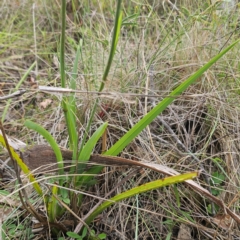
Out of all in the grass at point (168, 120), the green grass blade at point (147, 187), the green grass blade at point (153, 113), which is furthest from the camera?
the grass at point (168, 120)

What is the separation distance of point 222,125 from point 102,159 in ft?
1.63

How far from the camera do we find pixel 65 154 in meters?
1.10

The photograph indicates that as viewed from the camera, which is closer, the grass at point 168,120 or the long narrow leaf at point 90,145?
the long narrow leaf at point 90,145

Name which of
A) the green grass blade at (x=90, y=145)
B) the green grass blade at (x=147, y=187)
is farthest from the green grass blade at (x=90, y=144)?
the green grass blade at (x=147, y=187)

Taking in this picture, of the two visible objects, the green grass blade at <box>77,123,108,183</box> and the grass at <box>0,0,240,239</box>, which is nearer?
the green grass blade at <box>77,123,108,183</box>

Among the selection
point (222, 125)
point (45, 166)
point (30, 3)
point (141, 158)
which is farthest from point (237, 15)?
point (30, 3)

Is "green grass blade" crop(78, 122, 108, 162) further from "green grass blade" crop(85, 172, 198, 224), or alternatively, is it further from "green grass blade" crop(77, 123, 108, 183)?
"green grass blade" crop(85, 172, 198, 224)

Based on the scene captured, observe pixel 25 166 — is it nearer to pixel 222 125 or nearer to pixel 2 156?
pixel 2 156

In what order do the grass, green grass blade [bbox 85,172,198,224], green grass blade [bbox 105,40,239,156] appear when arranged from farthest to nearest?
the grass < green grass blade [bbox 105,40,239,156] < green grass blade [bbox 85,172,198,224]

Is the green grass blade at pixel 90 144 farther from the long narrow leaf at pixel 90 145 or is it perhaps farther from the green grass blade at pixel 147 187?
the green grass blade at pixel 147 187

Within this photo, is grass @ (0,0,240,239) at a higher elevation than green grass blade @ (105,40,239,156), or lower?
lower

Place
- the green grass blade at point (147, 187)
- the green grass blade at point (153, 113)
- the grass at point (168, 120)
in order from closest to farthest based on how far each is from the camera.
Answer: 1. the green grass blade at point (147, 187)
2. the green grass blade at point (153, 113)
3. the grass at point (168, 120)

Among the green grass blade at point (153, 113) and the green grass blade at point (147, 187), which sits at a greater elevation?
the green grass blade at point (153, 113)

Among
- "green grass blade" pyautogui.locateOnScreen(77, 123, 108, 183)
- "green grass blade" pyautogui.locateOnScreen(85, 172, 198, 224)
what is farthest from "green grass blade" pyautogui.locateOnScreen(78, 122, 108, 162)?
"green grass blade" pyautogui.locateOnScreen(85, 172, 198, 224)
